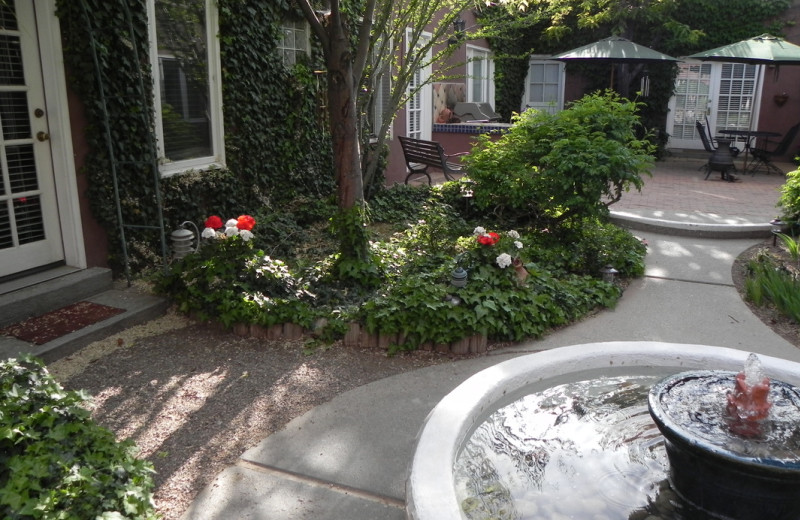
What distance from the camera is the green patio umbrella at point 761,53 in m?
11.2

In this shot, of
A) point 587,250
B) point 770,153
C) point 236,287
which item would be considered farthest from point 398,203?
point 770,153

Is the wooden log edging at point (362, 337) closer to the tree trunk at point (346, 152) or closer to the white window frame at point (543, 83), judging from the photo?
the tree trunk at point (346, 152)

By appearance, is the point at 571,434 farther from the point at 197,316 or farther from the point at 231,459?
the point at 197,316

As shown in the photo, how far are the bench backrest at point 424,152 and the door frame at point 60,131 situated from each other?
4.94 meters

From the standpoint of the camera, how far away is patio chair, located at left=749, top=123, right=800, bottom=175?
1245cm

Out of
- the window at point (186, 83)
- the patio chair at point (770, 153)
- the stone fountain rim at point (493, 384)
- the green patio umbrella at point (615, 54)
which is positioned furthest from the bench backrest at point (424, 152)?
the patio chair at point (770, 153)

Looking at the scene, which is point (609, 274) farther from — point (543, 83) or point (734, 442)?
point (543, 83)

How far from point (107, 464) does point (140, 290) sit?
119 inches

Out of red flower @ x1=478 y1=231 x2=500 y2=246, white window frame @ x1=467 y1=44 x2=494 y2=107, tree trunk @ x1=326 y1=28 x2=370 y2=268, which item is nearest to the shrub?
red flower @ x1=478 y1=231 x2=500 y2=246

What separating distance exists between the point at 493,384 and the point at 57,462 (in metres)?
1.74

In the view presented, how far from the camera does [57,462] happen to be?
225 centimetres

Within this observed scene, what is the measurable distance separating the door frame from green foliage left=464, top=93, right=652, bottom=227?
379cm

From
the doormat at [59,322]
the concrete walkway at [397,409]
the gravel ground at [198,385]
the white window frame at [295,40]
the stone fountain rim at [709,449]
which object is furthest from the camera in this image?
the white window frame at [295,40]

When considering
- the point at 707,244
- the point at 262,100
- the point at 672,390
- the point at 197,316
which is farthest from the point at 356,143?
the point at 707,244
